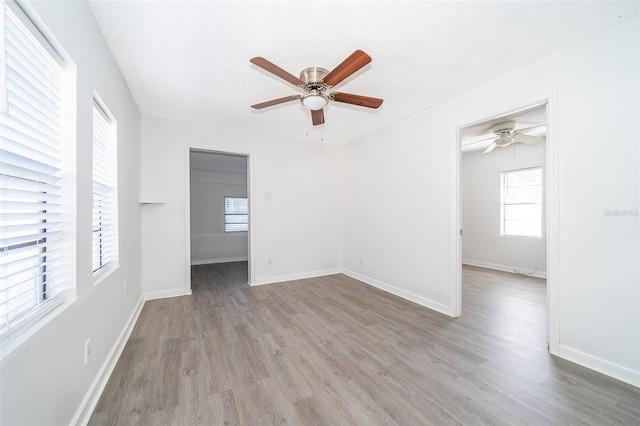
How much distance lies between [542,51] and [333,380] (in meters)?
3.19

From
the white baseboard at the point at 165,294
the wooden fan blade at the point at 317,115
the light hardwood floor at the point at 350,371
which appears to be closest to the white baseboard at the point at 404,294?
the light hardwood floor at the point at 350,371

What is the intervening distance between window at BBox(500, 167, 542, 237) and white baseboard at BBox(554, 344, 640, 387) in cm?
362

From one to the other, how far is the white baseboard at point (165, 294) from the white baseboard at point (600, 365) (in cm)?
438

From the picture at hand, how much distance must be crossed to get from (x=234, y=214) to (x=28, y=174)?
242 inches

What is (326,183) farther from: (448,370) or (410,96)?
(448,370)

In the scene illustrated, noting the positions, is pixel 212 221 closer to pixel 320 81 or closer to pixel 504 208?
pixel 320 81

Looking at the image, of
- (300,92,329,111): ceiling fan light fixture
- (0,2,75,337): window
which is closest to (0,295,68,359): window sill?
(0,2,75,337): window

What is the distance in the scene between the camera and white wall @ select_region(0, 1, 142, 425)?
975 millimetres

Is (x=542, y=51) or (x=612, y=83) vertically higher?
(x=542, y=51)

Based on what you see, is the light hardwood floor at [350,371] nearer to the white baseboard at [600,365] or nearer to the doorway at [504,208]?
the white baseboard at [600,365]

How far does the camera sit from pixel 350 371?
1.94 metres

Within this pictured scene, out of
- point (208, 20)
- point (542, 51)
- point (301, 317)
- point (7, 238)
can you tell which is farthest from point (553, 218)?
point (7, 238)

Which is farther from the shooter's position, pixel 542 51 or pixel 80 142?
pixel 542 51

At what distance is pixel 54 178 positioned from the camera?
1298 mm
